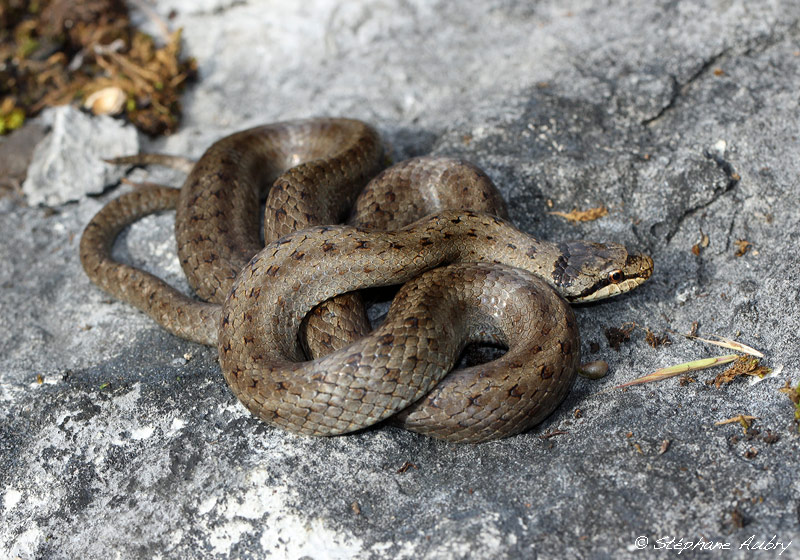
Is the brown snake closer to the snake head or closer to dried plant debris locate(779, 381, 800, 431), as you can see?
the snake head

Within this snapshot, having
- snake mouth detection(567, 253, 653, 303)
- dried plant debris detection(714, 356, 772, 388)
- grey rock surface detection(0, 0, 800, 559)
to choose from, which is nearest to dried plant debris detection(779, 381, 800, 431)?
grey rock surface detection(0, 0, 800, 559)

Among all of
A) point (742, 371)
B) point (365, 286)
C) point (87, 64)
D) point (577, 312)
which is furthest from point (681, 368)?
point (87, 64)

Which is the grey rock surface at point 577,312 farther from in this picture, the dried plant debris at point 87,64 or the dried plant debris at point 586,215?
the dried plant debris at point 87,64

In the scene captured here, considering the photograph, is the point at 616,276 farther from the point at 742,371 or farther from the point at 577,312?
the point at 742,371

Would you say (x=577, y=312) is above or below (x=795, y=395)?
below

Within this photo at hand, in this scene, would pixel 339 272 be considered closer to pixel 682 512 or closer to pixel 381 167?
pixel 381 167

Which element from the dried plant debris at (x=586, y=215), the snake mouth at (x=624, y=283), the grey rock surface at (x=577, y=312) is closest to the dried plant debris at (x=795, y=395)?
the grey rock surface at (x=577, y=312)
